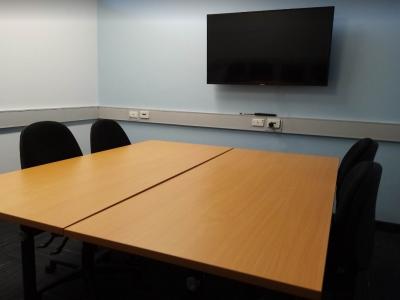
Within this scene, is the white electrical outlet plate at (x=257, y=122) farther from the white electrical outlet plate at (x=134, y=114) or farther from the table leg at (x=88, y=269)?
the table leg at (x=88, y=269)

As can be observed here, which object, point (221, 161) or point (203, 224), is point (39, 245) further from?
point (203, 224)

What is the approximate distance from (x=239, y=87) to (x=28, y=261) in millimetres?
2518

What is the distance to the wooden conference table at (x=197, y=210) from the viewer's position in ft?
3.54

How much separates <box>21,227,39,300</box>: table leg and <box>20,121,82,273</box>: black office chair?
0.43 metres

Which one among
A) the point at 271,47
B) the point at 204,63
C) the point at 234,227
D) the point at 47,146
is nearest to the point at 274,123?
the point at 271,47

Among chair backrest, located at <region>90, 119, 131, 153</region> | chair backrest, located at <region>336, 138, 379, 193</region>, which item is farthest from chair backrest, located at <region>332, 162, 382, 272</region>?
chair backrest, located at <region>90, 119, 131, 153</region>

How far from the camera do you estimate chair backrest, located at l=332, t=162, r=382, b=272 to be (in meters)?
1.35

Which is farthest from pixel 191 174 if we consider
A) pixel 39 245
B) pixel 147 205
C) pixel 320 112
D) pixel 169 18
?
pixel 169 18

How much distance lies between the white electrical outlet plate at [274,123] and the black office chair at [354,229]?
194cm

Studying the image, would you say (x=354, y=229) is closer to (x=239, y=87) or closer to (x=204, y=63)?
Answer: (x=239, y=87)

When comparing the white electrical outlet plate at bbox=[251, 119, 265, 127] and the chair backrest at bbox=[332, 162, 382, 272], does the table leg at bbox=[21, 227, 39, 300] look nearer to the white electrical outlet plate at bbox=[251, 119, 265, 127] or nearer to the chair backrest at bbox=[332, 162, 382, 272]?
the chair backrest at bbox=[332, 162, 382, 272]

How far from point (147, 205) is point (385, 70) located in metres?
2.51

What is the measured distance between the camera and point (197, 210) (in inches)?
58.3

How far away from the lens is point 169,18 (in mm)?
3756
